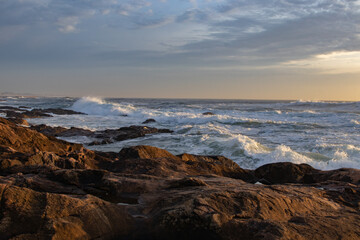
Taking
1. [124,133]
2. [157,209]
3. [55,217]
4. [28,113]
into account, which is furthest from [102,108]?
[55,217]

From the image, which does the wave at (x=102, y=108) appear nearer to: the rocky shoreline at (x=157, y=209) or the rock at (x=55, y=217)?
the rocky shoreline at (x=157, y=209)

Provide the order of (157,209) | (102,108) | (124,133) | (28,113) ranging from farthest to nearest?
(102,108)
(28,113)
(124,133)
(157,209)

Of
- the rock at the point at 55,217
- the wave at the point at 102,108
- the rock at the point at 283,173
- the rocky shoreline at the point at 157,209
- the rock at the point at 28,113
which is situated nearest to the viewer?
the rock at the point at 55,217

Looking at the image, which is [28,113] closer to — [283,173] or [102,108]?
[102,108]

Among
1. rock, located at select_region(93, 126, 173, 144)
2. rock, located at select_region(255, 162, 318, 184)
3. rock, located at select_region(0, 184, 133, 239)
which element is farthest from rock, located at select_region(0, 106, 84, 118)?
rock, located at select_region(0, 184, 133, 239)

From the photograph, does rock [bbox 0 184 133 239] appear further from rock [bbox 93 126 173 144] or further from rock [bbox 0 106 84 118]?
rock [bbox 0 106 84 118]

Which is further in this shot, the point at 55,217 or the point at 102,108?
the point at 102,108

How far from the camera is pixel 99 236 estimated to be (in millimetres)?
2584

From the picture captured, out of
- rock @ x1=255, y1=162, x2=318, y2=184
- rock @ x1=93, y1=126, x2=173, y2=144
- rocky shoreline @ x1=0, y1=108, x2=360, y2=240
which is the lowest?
rock @ x1=93, y1=126, x2=173, y2=144

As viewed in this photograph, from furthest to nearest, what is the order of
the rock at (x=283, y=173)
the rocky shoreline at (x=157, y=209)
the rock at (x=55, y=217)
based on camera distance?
the rock at (x=283, y=173) → the rocky shoreline at (x=157, y=209) → the rock at (x=55, y=217)

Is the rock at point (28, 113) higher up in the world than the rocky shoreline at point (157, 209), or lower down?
lower down

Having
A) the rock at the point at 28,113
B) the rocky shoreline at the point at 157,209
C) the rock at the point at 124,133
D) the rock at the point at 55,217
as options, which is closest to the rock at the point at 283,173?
the rocky shoreline at the point at 157,209

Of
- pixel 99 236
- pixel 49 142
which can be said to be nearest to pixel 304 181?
pixel 99 236

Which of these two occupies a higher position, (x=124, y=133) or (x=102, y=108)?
(x=102, y=108)
